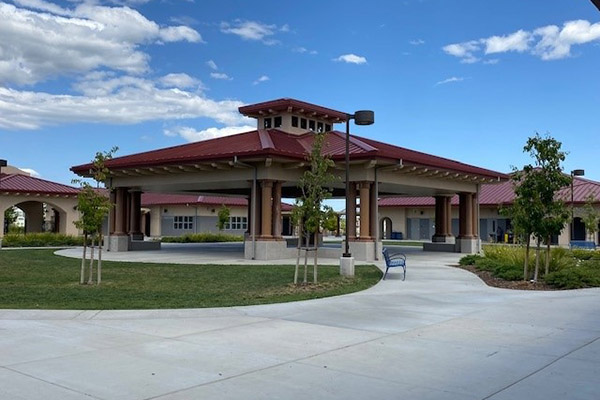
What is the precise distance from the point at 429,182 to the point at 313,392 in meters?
24.2

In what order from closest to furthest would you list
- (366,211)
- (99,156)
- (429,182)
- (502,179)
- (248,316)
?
(248,316) → (99,156) → (366,211) → (429,182) → (502,179)

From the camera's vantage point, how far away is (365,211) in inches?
971

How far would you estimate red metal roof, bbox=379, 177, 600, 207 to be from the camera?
145 ft

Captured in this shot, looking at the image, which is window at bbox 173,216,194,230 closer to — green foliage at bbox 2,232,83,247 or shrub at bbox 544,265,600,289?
green foliage at bbox 2,232,83,247

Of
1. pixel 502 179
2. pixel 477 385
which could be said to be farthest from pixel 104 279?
pixel 502 179

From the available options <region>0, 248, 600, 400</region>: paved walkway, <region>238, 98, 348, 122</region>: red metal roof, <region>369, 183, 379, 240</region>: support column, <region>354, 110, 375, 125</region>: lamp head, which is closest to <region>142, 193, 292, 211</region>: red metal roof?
<region>238, 98, 348, 122</region>: red metal roof

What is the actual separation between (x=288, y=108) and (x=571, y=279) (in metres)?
17.8

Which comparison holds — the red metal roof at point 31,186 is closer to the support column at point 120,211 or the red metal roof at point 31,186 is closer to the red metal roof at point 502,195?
the support column at point 120,211

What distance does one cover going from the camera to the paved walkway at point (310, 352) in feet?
19.7

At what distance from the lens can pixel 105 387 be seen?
234 inches

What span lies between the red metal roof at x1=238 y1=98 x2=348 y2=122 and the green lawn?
11619 mm

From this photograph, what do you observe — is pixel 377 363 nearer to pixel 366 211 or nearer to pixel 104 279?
pixel 104 279

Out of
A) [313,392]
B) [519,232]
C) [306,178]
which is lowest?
[313,392]

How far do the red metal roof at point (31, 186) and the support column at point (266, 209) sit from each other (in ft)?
74.6
